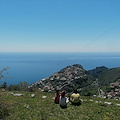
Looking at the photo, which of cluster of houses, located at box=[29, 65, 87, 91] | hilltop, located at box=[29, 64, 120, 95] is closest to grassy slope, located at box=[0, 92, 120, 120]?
hilltop, located at box=[29, 64, 120, 95]

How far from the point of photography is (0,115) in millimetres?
9211

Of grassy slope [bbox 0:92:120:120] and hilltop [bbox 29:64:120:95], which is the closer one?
grassy slope [bbox 0:92:120:120]

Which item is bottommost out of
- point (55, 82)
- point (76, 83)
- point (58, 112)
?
point (76, 83)

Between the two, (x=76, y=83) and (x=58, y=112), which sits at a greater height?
(x=58, y=112)

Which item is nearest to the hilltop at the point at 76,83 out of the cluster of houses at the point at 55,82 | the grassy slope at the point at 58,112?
the cluster of houses at the point at 55,82

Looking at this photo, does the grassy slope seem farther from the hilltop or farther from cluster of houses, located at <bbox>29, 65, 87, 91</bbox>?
cluster of houses, located at <bbox>29, 65, 87, 91</bbox>

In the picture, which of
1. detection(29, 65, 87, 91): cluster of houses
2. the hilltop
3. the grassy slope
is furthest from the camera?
detection(29, 65, 87, 91): cluster of houses

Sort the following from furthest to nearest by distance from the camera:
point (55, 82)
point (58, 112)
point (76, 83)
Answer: point (55, 82) → point (76, 83) → point (58, 112)

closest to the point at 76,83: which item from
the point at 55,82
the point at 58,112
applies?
the point at 55,82

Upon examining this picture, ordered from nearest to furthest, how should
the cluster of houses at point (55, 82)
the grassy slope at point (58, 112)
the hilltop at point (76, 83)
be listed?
1. the grassy slope at point (58, 112)
2. the hilltop at point (76, 83)
3. the cluster of houses at point (55, 82)

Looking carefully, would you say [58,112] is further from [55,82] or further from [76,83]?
[76,83]

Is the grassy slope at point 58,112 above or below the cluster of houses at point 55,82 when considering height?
above

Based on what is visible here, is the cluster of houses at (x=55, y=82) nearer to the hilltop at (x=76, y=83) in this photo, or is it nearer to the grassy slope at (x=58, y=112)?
the hilltop at (x=76, y=83)

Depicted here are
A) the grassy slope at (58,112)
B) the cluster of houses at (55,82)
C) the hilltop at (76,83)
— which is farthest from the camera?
the cluster of houses at (55,82)
